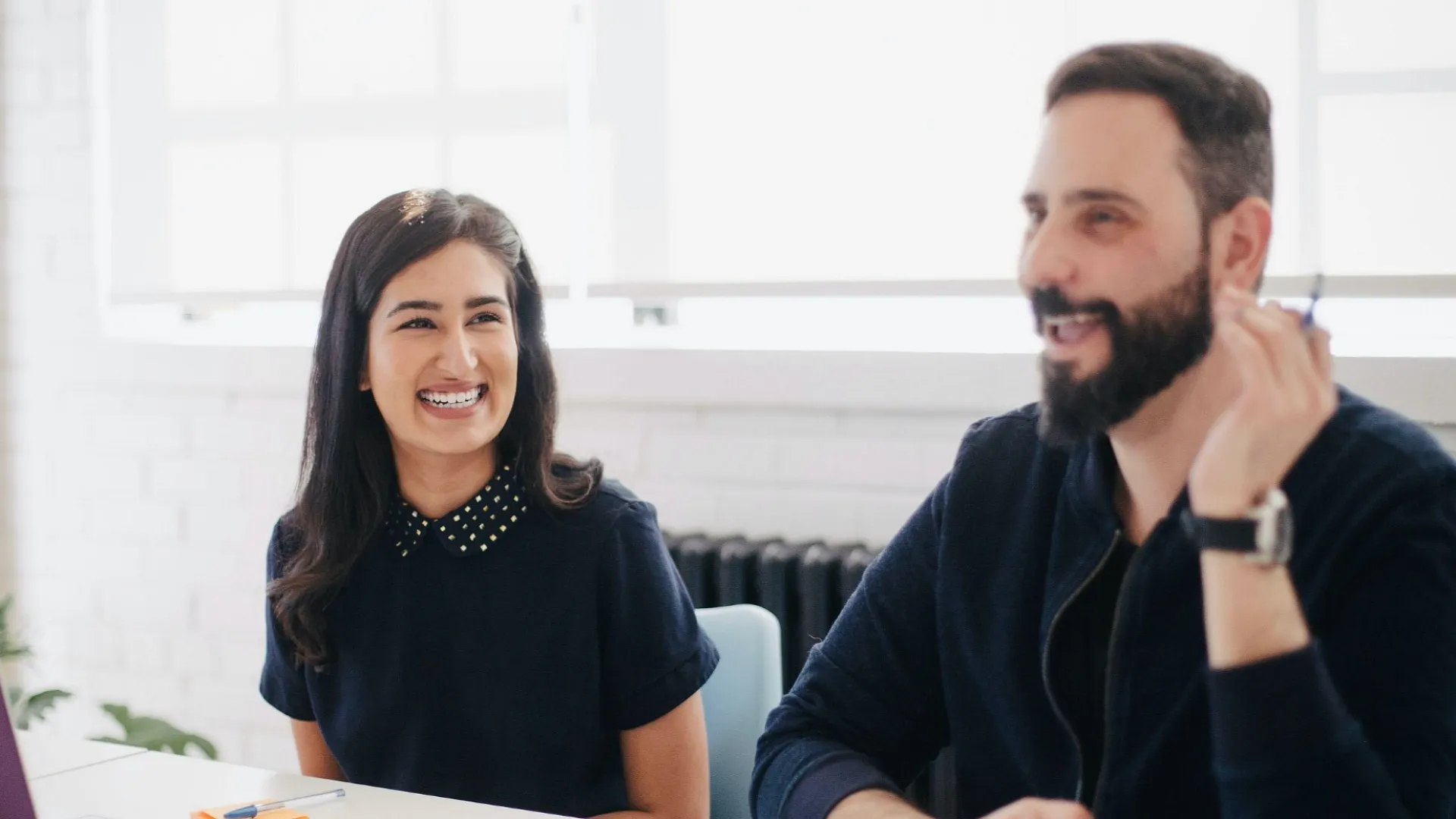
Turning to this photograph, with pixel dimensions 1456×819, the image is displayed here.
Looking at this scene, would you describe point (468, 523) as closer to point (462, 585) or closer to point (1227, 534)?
point (462, 585)

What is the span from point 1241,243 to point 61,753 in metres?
1.35

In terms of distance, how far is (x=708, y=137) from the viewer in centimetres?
256

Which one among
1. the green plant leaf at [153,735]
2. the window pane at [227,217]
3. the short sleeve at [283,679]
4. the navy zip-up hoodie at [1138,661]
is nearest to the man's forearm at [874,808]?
the navy zip-up hoodie at [1138,661]

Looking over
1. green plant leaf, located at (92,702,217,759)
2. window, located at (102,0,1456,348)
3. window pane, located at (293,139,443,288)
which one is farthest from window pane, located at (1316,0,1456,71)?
green plant leaf, located at (92,702,217,759)

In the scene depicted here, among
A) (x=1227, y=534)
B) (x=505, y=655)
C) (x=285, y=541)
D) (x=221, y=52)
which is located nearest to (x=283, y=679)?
(x=285, y=541)

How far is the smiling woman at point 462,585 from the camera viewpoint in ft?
5.66

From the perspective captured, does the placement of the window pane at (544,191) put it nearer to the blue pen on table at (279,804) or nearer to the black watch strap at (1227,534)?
the blue pen on table at (279,804)

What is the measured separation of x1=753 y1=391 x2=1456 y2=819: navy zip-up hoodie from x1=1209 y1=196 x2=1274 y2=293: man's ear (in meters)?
0.14

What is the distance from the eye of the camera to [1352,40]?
6.69 ft

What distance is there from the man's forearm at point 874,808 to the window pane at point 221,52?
2.25 m

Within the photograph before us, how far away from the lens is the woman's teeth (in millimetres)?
1768

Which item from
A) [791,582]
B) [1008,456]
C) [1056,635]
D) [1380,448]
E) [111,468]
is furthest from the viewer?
[111,468]

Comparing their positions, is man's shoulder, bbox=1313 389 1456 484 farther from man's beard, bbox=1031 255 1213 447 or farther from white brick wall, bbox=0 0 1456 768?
white brick wall, bbox=0 0 1456 768

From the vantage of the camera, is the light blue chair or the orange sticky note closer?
the orange sticky note
